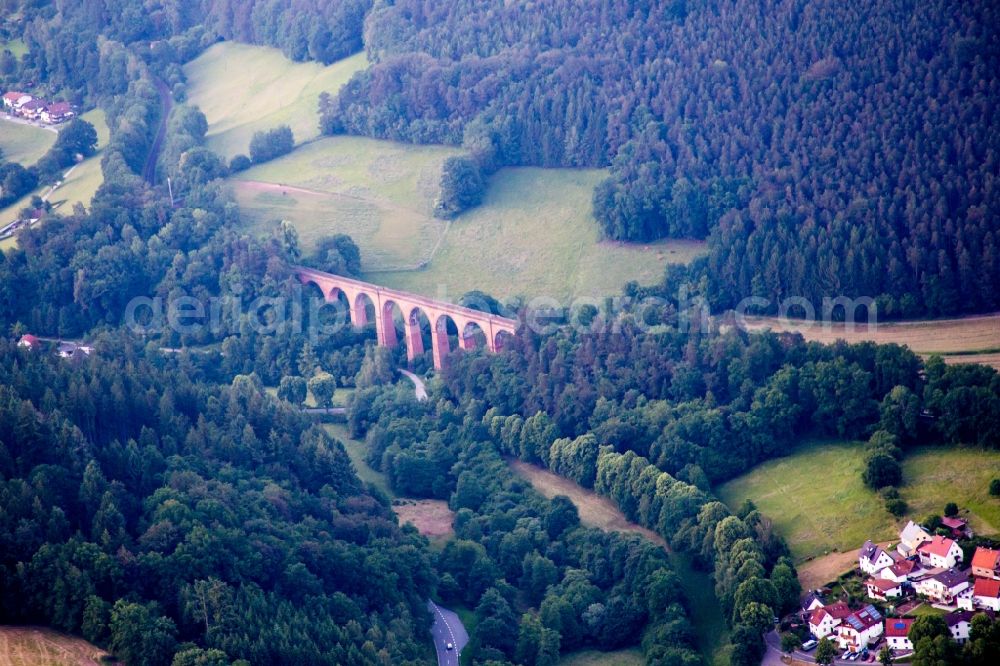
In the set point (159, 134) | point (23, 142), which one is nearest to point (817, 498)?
point (159, 134)

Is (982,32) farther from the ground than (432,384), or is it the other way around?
(982,32)

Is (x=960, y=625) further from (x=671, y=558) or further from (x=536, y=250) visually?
(x=536, y=250)

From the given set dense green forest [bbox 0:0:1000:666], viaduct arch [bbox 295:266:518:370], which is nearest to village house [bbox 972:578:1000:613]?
dense green forest [bbox 0:0:1000:666]

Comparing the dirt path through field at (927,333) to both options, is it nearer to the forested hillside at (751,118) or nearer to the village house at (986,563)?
the forested hillside at (751,118)

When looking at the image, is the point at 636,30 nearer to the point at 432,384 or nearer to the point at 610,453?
the point at 432,384

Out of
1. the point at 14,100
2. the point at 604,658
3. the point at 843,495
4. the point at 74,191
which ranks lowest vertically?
the point at 604,658

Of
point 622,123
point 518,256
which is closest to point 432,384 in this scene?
point 518,256
